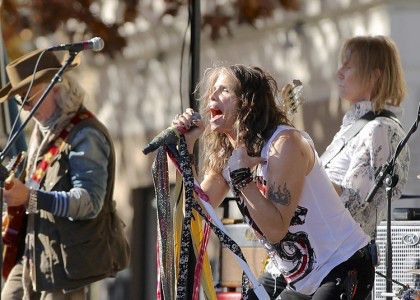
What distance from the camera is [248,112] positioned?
4430 millimetres

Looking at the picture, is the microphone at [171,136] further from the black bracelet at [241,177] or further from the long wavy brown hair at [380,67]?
the long wavy brown hair at [380,67]

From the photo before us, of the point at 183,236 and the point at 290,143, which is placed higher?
the point at 290,143

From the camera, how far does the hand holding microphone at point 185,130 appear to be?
445 centimetres

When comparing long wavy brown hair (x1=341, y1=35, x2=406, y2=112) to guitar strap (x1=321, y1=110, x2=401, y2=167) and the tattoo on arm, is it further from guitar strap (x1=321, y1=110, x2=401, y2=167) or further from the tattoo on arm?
the tattoo on arm

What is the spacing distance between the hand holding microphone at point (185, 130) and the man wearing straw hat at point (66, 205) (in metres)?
1.41

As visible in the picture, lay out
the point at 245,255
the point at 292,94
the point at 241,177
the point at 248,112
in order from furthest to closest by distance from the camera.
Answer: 1. the point at 245,255
2. the point at 292,94
3. the point at 248,112
4. the point at 241,177

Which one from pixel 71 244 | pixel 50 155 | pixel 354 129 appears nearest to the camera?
pixel 354 129

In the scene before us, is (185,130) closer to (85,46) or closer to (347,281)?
(347,281)

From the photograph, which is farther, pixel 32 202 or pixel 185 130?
pixel 32 202

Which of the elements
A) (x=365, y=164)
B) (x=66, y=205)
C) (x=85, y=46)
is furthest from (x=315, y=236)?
(x=66, y=205)

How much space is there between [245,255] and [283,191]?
76.0 inches

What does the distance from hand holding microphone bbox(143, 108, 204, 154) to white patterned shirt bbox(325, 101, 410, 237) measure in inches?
35.2

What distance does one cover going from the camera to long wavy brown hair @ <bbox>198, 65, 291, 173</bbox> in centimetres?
443

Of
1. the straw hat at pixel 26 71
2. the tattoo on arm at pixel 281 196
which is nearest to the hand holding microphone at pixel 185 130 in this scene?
the tattoo on arm at pixel 281 196
